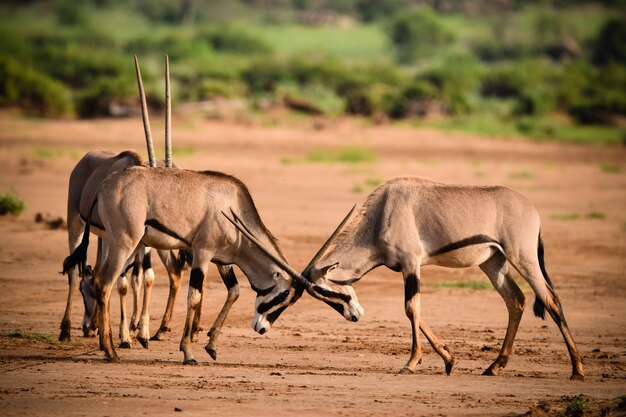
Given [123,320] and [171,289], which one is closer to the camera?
[123,320]

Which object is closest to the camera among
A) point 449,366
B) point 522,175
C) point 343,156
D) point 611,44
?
point 449,366

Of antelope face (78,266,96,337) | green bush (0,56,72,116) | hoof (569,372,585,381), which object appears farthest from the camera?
green bush (0,56,72,116)

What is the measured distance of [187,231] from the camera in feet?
36.2

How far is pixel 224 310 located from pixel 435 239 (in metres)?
2.23

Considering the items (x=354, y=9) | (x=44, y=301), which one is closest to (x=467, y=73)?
(x=44, y=301)

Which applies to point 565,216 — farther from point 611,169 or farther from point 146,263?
point 146,263

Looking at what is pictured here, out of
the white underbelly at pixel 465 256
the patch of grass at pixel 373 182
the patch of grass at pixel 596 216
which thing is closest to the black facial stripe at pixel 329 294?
the white underbelly at pixel 465 256

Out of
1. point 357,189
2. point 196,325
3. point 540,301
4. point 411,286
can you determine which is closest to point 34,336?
point 196,325

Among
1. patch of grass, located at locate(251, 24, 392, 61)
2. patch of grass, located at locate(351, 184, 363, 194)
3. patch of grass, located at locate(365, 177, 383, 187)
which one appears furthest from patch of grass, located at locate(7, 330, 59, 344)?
patch of grass, located at locate(251, 24, 392, 61)

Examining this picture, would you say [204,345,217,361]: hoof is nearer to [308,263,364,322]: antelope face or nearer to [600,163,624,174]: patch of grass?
[308,263,364,322]: antelope face

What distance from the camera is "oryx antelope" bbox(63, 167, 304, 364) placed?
10820 mm

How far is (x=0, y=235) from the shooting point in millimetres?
18000

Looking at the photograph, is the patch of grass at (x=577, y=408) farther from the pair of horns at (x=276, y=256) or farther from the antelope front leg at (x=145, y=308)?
the antelope front leg at (x=145, y=308)

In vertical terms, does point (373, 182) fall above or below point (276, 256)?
below
